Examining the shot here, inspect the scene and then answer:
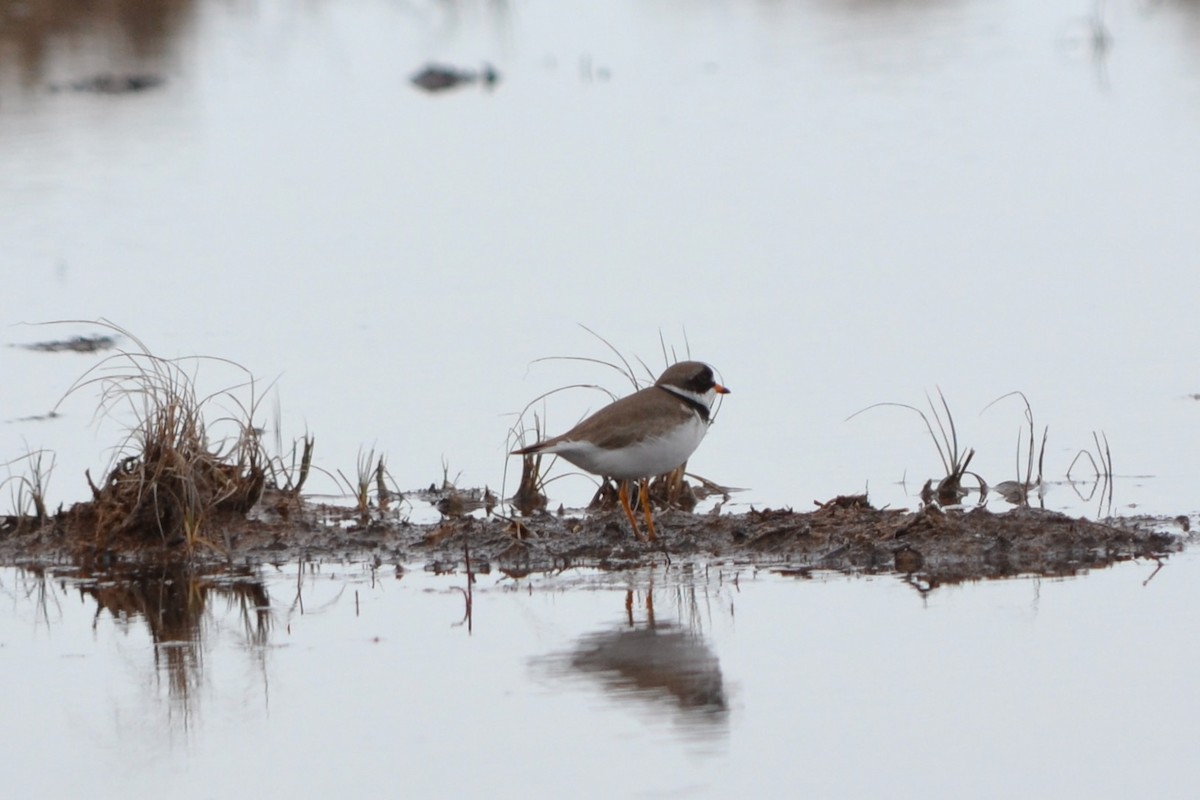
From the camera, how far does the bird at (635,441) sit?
22.9ft

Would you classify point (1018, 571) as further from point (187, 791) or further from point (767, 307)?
point (767, 307)

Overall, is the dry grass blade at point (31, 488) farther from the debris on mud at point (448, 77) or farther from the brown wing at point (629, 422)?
the debris on mud at point (448, 77)

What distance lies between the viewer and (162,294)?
500 inches

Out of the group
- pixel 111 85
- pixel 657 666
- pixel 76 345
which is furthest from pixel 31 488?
pixel 111 85

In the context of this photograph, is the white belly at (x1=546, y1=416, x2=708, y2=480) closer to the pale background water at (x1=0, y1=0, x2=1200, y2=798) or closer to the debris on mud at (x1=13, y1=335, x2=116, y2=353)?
the pale background water at (x1=0, y1=0, x2=1200, y2=798)

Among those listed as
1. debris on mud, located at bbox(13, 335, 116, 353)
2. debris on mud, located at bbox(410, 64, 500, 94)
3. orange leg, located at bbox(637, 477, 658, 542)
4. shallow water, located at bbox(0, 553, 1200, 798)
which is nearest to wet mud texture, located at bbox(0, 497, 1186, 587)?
orange leg, located at bbox(637, 477, 658, 542)

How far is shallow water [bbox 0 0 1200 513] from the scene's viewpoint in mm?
9430

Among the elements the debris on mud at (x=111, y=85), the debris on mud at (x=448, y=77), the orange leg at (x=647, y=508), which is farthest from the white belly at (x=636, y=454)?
the debris on mud at (x=111, y=85)

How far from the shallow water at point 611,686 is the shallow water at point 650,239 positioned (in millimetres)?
1739

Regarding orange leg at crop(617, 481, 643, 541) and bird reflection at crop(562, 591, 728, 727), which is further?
orange leg at crop(617, 481, 643, 541)

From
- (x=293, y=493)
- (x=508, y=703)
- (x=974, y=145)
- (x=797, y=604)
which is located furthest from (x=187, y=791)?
(x=974, y=145)

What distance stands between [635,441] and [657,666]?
1338 mm

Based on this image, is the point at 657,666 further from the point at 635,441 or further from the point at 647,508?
the point at 647,508

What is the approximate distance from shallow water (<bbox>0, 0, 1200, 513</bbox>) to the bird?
1.08 m
